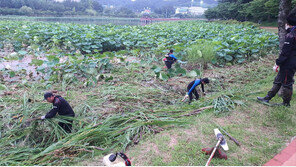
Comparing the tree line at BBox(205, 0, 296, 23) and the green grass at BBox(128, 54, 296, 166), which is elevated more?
the tree line at BBox(205, 0, 296, 23)

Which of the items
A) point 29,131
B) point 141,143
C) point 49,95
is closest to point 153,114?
point 141,143

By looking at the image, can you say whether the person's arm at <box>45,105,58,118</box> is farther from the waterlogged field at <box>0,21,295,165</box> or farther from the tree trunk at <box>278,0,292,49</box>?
the tree trunk at <box>278,0,292,49</box>

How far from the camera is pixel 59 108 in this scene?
2775mm

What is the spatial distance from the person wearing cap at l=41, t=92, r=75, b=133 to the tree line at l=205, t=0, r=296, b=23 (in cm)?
2013

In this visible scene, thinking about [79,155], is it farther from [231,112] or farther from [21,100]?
[231,112]

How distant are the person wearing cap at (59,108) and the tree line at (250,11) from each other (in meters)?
20.1

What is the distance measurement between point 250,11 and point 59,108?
99.0 ft

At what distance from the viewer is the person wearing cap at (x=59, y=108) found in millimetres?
2676

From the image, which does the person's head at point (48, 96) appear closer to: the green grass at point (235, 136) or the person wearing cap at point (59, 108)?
the person wearing cap at point (59, 108)

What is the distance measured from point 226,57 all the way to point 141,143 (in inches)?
215

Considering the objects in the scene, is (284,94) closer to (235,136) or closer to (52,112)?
(235,136)

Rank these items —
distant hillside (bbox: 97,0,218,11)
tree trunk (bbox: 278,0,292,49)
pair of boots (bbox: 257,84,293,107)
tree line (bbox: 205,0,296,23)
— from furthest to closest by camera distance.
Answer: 1. distant hillside (bbox: 97,0,218,11)
2. tree line (bbox: 205,0,296,23)
3. tree trunk (bbox: 278,0,292,49)
4. pair of boots (bbox: 257,84,293,107)

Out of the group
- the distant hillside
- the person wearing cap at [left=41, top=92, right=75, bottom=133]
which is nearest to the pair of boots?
the person wearing cap at [left=41, top=92, right=75, bottom=133]

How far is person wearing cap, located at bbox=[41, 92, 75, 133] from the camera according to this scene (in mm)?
2676
